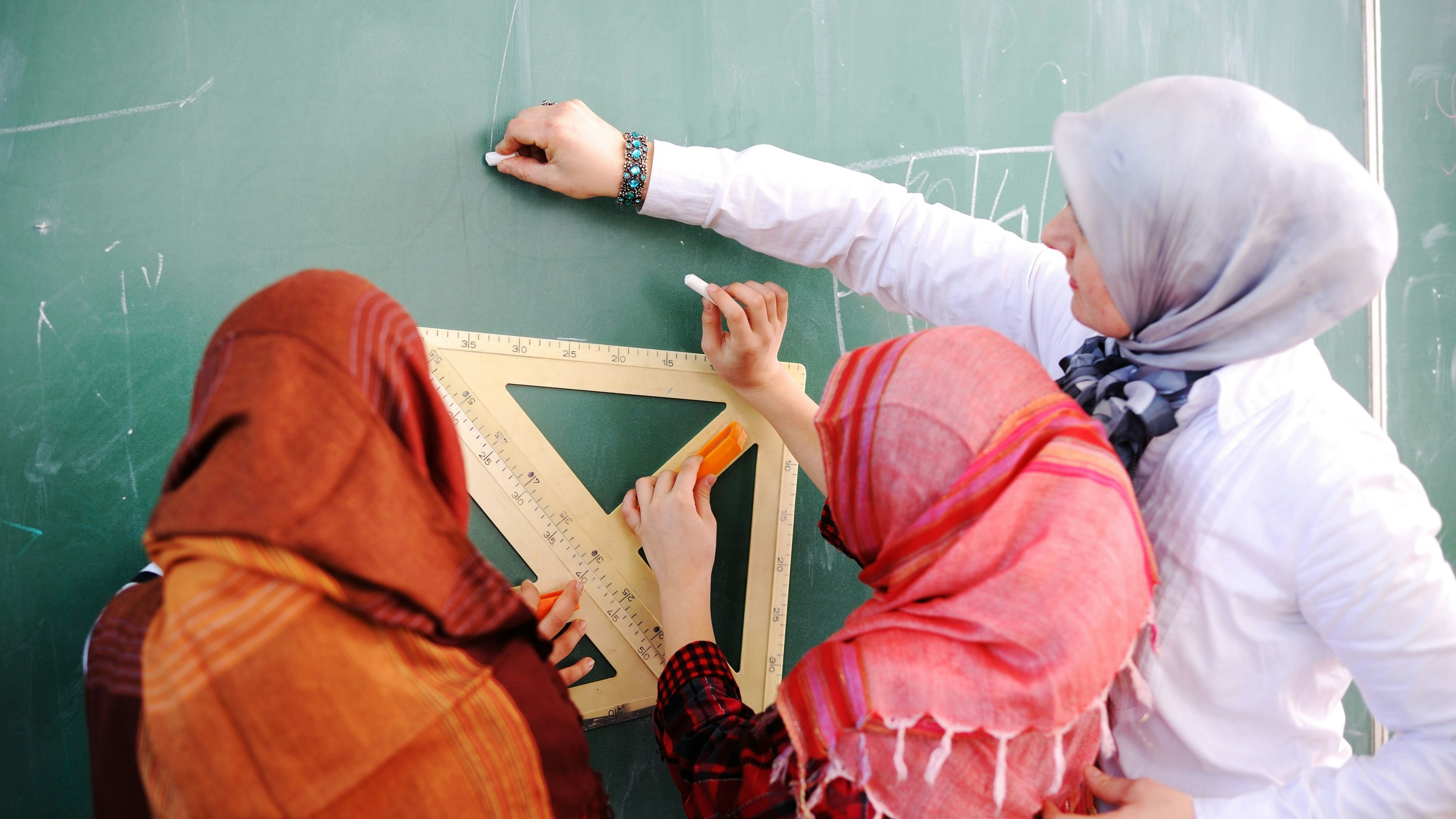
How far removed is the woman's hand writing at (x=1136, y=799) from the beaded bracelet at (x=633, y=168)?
824 mm

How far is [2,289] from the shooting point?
0.81m

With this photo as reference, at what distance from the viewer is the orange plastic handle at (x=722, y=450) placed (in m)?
1.17

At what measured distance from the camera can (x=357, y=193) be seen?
0.96m

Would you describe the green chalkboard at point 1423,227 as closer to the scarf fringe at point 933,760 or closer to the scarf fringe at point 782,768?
the scarf fringe at point 933,760

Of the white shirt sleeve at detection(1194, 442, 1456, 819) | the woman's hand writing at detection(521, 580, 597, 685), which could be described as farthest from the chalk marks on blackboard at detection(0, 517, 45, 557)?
the white shirt sleeve at detection(1194, 442, 1456, 819)

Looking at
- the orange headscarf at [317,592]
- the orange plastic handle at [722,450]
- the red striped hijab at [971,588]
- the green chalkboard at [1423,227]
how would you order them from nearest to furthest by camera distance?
the orange headscarf at [317,592], the red striped hijab at [971,588], the orange plastic handle at [722,450], the green chalkboard at [1423,227]

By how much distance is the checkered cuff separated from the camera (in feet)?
3.04

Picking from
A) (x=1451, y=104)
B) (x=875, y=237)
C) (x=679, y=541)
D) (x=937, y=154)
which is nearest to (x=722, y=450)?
(x=679, y=541)

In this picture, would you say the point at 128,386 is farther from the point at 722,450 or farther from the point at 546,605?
the point at 722,450

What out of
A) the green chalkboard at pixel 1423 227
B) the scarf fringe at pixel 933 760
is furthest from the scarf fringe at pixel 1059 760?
the green chalkboard at pixel 1423 227

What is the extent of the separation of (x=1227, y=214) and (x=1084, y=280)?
0.14 metres

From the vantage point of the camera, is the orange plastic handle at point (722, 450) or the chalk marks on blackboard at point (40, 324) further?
the orange plastic handle at point (722, 450)

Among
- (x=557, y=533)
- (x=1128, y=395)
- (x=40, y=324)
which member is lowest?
(x=557, y=533)

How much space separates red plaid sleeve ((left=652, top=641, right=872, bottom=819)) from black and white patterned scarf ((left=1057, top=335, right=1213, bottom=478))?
16.9 inches
